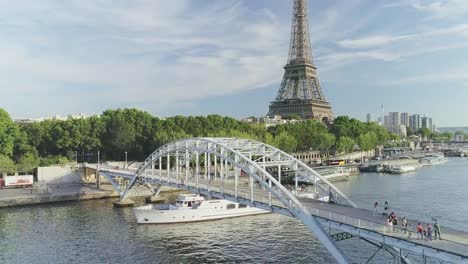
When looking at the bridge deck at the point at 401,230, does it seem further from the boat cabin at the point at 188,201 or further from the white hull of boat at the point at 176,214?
the boat cabin at the point at 188,201

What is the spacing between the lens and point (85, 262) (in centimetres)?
3444

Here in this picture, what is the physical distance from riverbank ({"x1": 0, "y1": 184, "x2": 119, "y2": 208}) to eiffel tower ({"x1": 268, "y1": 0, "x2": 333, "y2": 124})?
9852 centimetres

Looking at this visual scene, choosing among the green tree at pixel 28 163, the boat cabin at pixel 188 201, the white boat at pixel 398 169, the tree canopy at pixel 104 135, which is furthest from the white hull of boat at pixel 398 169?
the green tree at pixel 28 163

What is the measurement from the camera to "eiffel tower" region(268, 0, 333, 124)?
15638cm

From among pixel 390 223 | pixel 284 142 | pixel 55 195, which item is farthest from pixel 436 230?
pixel 284 142

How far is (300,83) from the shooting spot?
158625 mm

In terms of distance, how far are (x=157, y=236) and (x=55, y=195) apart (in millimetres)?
24743

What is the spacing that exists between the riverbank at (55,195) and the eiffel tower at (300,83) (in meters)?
98.5

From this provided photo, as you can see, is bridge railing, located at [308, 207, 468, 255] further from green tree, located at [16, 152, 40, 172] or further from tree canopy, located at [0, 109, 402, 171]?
tree canopy, located at [0, 109, 402, 171]

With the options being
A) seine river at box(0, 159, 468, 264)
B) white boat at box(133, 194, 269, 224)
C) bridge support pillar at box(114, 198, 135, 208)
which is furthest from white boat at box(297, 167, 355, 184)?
white boat at box(133, 194, 269, 224)

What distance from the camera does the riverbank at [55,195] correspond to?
57.9m

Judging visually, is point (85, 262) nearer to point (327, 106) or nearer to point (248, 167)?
point (248, 167)

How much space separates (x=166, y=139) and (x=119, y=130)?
9444 millimetres

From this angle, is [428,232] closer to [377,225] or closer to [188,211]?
[377,225]
